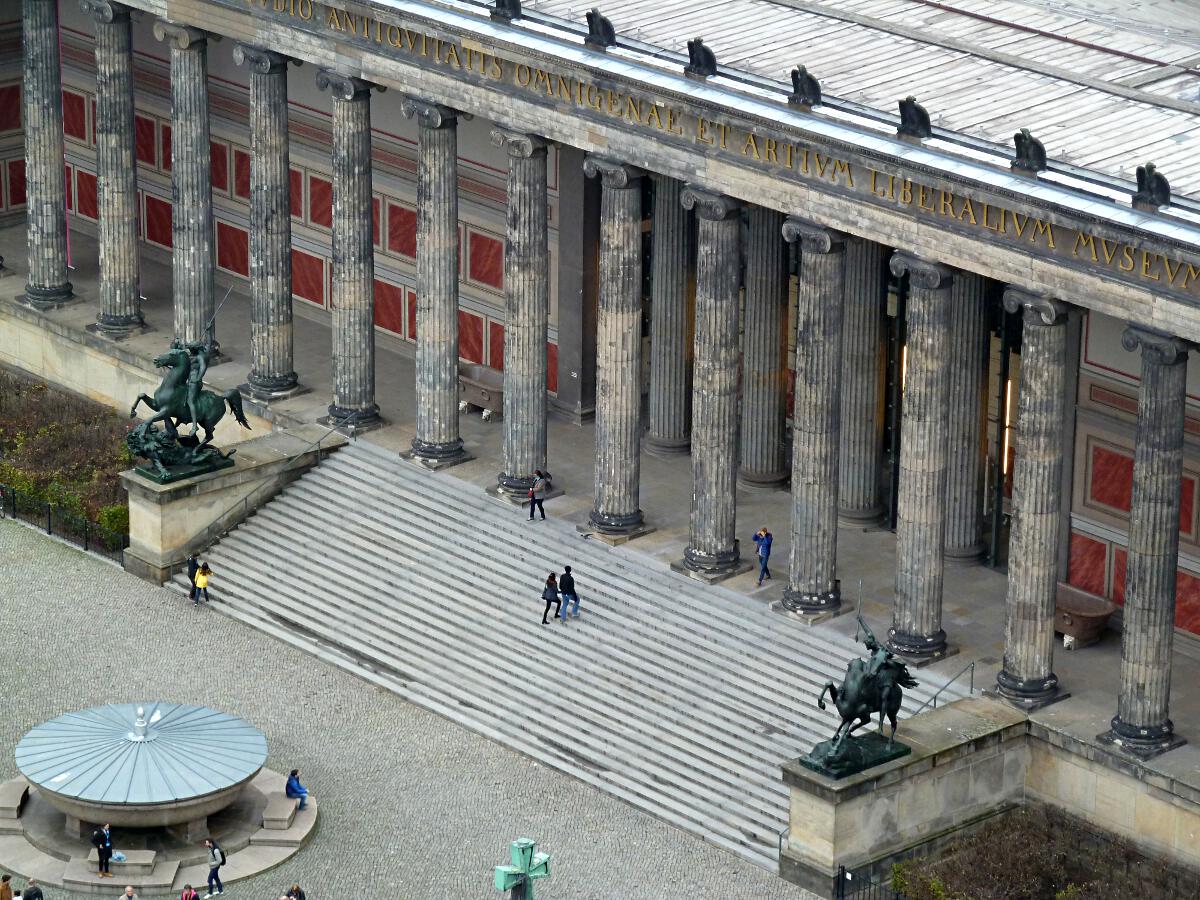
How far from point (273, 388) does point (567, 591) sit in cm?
1647

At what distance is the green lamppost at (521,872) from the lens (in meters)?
72.9

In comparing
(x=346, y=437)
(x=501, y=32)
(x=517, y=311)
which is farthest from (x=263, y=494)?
(x=501, y=32)

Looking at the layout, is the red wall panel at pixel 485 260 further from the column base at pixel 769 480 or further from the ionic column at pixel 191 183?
the column base at pixel 769 480

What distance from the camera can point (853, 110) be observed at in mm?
82750

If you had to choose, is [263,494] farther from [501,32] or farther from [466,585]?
[501,32]

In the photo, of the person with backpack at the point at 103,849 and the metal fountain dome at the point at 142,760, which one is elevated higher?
the metal fountain dome at the point at 142,760

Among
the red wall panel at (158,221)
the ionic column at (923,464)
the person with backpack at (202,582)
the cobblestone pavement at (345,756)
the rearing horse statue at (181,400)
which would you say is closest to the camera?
the cobblestone pavement at (345,756)

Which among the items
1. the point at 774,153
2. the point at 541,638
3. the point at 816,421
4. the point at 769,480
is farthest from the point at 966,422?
the point at 541,638

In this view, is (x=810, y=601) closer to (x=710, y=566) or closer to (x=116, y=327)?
(x=710, y=566)

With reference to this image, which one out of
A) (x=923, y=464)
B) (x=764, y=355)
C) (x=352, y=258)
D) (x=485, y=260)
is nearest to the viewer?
(x=923, y=464)

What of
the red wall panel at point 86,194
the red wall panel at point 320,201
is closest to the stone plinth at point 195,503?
the red wall panel at point 320,201

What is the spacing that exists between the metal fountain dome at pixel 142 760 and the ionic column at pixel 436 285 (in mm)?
15409

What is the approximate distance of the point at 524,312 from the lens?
93.4 metres

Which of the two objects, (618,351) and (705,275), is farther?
(618,351)
